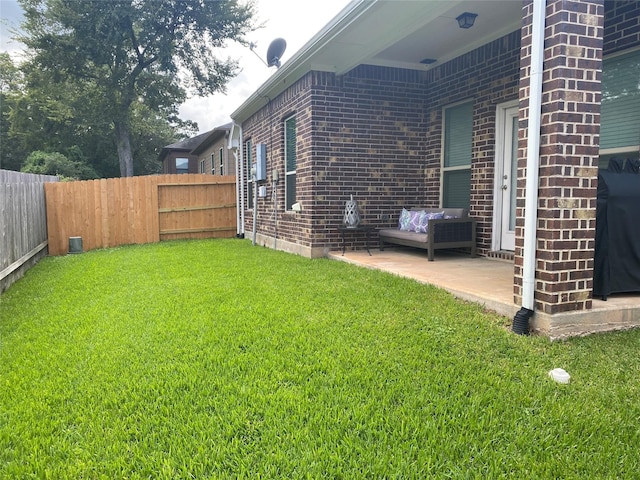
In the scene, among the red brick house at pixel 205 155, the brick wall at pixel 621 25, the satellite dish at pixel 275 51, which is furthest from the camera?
the red brick house at pixel 205 155

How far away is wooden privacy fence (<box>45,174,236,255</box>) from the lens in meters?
9.64

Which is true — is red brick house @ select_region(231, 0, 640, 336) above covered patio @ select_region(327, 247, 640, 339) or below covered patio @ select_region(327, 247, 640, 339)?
above

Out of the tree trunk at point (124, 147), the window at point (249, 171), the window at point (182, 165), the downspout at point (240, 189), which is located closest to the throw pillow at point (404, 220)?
the window at point (249, 171)

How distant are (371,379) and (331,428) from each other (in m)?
0.53

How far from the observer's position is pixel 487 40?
6.01 m

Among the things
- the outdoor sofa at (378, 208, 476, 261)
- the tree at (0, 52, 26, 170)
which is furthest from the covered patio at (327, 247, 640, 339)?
the tree at (0, 52, 26, 170)

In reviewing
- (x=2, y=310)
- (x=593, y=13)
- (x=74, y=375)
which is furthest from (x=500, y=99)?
(x=2, y=310)

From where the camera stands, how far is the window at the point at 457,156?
21.6 feet

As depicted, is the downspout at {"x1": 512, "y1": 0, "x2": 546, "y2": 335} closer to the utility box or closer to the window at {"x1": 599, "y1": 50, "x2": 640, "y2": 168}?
the window at {"x1": 599, "y1": 50, "x2": 640, "y2": 168}

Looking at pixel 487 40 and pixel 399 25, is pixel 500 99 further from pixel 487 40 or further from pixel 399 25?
pixel 399 25

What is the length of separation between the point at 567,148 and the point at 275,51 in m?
7.67

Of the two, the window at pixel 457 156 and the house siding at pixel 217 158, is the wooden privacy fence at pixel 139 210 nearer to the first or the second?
the house siding at pixel 217 158

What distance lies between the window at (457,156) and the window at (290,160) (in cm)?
251

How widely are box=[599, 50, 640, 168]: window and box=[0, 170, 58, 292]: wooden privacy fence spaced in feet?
21.8
